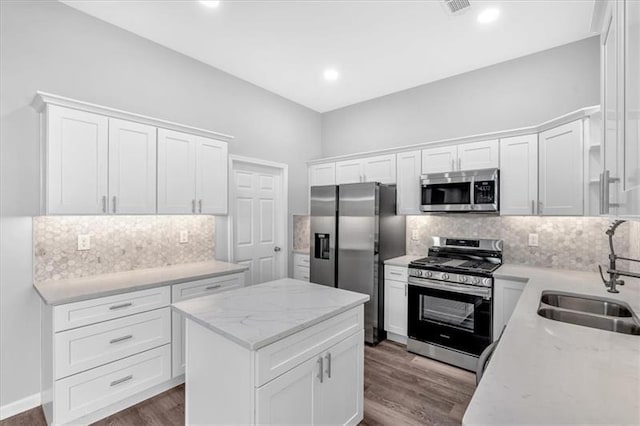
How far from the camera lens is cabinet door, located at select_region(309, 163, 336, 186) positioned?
4430 mm

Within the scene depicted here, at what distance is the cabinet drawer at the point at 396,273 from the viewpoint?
3.41m

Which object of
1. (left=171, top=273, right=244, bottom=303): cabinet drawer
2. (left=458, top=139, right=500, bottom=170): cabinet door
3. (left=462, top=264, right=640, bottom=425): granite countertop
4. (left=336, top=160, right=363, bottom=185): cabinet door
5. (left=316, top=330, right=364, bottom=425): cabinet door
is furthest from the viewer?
(left=336, top=160, right=363, bottom=185): cabinet door

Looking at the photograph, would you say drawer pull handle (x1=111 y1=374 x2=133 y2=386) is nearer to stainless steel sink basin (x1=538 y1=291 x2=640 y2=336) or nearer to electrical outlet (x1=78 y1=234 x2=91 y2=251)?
electrical outlet (x1=78 y1=234 x2=91 y2=251)

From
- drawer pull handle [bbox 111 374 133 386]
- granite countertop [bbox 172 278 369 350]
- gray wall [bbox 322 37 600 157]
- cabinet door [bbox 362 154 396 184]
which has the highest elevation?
gray wall [bbox 322 37 600 157]

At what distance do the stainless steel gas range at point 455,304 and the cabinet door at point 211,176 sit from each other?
222 cm

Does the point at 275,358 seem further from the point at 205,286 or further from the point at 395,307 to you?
the point at 395,307

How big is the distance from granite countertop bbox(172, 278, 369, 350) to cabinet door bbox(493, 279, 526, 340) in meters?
1.49

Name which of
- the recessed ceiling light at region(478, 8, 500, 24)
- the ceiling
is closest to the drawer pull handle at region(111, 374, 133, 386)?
the ceiling

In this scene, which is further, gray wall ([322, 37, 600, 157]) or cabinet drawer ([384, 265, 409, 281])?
cabinet drawer ([384, 265, 409, 281])

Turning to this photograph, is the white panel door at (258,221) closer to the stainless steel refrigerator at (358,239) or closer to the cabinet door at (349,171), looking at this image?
the stainless steel refrigerator at (358,239)

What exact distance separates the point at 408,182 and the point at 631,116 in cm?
299

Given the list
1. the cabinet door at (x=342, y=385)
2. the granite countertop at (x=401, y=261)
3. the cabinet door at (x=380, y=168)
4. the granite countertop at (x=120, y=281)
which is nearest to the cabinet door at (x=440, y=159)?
the cabinet door at (x=380, y=168)

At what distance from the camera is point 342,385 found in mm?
1891

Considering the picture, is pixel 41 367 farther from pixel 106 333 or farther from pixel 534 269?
pixel 534 269
